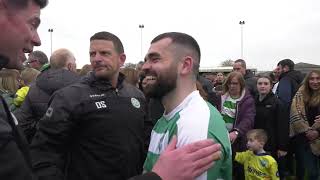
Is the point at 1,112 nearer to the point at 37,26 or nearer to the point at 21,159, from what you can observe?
the point at 21,159

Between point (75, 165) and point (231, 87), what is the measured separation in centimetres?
380

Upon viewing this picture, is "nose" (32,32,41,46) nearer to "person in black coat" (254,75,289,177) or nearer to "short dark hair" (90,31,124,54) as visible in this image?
"short dark hair" (90,31,124,54)

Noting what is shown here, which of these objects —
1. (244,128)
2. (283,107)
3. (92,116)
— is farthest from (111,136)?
(283,107)

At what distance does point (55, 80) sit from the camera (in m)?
4.04

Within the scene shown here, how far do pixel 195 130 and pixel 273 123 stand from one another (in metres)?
4.74

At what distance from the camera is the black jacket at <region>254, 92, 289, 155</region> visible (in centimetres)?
647

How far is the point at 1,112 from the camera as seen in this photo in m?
1.24

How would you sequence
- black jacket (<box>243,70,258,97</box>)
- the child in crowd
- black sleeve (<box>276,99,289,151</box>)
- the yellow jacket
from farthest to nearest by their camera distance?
1. black jacket (<box>243,70,258,97</box>)
2. black sleeve (<box>276,99,289,151</box>)
3. the child in crowd
4. the yellow jacket

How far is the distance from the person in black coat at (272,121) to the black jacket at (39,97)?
3.54 metres

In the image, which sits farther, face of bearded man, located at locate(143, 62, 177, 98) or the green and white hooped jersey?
face of bearded man, located at locate(143, 62, 177, 98)

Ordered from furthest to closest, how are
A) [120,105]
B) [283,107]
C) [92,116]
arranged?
[283,107] < [120,105] < [92,116]

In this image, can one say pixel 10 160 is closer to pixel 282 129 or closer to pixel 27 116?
pixel 27 116

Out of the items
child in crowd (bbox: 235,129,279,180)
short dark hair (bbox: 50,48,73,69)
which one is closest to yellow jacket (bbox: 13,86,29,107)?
short dark hair (bbox: 50,48,73,69)

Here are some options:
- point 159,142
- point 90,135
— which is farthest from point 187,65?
point 90,135
